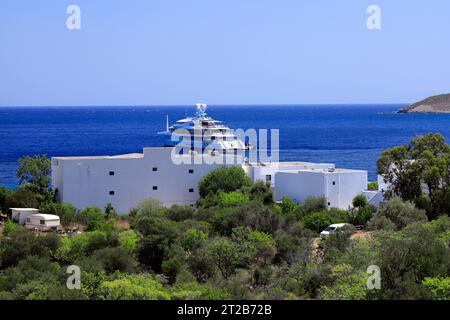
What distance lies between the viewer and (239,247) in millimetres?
31547

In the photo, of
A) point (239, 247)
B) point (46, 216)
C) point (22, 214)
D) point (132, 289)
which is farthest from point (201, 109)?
point (132, 289)

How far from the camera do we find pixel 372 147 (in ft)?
365

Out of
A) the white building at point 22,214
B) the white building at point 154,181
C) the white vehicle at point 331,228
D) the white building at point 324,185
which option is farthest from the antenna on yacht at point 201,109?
the white vehicle at point 331,228

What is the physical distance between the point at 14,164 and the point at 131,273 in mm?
64337

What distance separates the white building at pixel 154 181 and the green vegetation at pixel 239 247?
0.94 meters

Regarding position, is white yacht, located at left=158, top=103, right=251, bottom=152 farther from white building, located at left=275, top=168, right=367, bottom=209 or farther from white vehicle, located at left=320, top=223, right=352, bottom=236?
white vehicle, located at left=320, top=223, right=352, bottom=236

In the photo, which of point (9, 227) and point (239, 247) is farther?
point (9, 227)

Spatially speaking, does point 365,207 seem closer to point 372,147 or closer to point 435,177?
point 435,177

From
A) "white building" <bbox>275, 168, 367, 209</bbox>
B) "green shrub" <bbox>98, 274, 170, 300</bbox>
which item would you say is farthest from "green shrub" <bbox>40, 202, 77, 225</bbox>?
"green shrub" <bbox>98, 274, 170, 300</bbox>

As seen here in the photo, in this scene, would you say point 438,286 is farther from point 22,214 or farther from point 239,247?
point 22,214

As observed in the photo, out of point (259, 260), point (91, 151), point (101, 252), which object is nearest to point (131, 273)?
point (101, 252)

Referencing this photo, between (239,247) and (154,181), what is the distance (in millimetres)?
14115

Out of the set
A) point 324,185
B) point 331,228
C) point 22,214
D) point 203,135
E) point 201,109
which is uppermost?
point 201,109

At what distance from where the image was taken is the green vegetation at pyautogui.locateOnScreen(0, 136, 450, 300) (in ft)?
81.5
